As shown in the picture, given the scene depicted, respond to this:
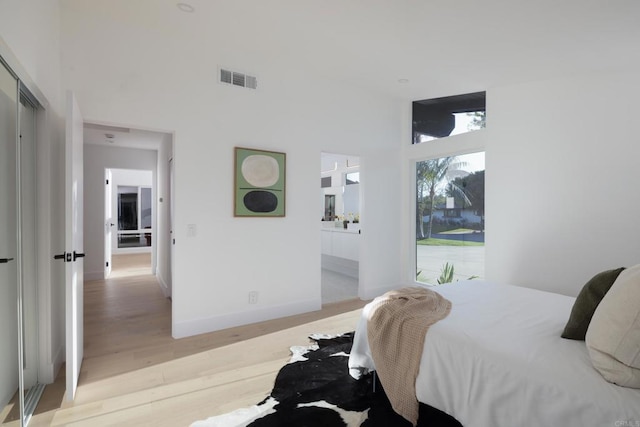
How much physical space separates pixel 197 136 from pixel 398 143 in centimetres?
292

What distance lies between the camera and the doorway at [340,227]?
5441mm

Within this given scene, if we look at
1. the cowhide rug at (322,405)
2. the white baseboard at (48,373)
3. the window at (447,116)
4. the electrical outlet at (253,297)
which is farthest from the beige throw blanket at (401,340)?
the window at (447,116)

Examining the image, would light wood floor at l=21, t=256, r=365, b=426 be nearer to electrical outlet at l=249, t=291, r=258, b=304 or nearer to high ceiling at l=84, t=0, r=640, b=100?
electrical outlet at l=249, t=291, r=258, b=304

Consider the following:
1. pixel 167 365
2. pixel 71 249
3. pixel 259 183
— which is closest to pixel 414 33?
pixel 259 183

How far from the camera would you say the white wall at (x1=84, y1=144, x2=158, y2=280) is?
5.82 meters

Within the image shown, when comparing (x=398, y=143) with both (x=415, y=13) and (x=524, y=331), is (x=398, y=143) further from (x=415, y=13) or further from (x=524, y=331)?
(x=524, y=331)

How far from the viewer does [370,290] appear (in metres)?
4.56

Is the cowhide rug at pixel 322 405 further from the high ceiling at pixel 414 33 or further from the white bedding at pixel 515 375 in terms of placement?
the high ceiling at pixel 414 33

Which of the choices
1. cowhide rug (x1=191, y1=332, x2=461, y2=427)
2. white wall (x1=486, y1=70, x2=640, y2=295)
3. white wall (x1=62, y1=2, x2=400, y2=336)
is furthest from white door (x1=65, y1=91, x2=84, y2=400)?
white wall (x1=486, y1=70, x2=640, y2=295)

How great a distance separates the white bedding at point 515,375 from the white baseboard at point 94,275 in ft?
19.9

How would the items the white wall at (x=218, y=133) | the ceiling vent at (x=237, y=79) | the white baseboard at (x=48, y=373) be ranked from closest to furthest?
the white baseboard at (x=48, y=373) < the white wall at (x=218, y=133) < the ceiling vent at (x=237, y=79)

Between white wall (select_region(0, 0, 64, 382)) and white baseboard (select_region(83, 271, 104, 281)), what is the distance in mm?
3581

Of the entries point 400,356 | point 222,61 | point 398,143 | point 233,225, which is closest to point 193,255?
point 233,225

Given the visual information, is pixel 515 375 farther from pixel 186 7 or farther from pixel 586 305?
pixel 186 7
